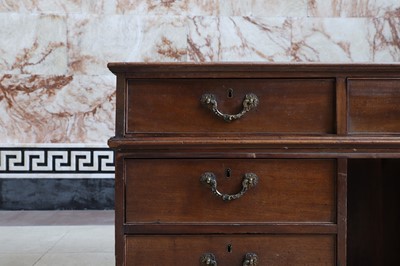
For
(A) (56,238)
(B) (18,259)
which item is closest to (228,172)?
(B) (18,259)

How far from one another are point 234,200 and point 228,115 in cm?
19

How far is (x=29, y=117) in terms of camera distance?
2650 mm

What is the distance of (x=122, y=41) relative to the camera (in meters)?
2.69

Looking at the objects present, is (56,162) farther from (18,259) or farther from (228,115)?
(228,115)

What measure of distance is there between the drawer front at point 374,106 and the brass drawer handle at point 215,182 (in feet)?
0.78

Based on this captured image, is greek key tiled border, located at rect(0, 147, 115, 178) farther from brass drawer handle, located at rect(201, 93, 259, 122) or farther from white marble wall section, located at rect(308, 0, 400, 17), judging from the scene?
brass drawer handle, located at rect(201, 93, 259, 122)

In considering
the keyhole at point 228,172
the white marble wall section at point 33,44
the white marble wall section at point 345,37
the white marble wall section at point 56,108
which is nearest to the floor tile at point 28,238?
the white marble wall section at point 56,108

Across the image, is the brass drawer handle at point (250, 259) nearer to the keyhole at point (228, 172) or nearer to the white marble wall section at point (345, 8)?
the keyhole at point (228, 172)

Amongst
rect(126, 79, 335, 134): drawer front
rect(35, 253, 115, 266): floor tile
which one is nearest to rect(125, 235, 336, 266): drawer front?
rect(126, 79, 335, 134): drawer front

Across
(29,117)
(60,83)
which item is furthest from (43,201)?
(60,83)

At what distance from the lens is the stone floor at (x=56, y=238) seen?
1746 mm

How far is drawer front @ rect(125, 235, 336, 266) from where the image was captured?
102 centimetres

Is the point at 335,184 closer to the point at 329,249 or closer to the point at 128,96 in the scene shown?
the point at 329,249

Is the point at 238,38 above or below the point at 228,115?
above
